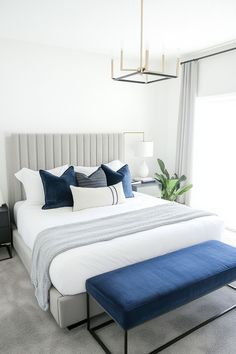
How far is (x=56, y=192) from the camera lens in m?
3.41

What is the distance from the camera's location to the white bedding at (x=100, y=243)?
2.12 meters

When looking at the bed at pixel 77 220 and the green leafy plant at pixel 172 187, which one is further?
the green leafy plant at pixel 172 187

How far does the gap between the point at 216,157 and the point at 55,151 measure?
8.38 ft

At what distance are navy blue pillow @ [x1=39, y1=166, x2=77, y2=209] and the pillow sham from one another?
188mm

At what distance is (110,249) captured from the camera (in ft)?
7.45

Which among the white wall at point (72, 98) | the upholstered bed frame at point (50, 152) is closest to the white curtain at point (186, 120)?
the white wall at point (72, 98)

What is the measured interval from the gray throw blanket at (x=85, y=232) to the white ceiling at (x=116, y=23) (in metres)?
1.62

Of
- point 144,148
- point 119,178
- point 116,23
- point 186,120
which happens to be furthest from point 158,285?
point 186,120

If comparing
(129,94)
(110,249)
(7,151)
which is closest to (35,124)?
(7,151)

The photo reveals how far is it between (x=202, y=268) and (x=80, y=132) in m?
2.90

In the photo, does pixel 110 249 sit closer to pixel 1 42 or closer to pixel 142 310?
pixel 142 310

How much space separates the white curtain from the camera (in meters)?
4.50

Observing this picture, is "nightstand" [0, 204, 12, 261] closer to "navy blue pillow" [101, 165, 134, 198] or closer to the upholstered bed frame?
the upholstered bed frame

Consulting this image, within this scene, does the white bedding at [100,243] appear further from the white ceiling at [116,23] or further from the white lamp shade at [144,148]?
the white ceiling at [116,23]
